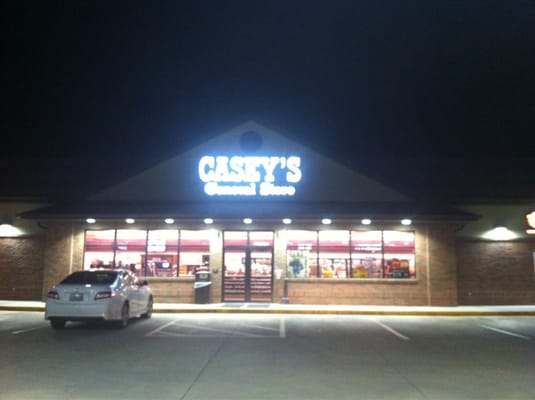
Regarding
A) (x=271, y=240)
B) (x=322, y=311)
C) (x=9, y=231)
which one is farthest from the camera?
(x=9, y=231)

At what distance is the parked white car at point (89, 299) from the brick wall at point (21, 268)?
908 cm

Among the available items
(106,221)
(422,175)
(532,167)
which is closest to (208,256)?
(106,221)

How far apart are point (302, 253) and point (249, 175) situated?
3718mm

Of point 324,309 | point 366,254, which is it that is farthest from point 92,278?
point 366,254

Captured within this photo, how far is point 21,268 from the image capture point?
22.6 m

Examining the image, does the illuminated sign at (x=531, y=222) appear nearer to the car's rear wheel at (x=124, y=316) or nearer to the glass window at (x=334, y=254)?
the glass window at (x=334, y=254)

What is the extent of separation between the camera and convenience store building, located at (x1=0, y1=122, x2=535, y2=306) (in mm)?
21453

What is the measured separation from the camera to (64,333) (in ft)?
44.1

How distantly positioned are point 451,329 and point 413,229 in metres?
6.99

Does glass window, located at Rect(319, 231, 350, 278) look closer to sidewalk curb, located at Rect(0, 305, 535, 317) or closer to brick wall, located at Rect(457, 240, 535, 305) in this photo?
sidewalk curb, located at Rect(0, 305, 535, 317)

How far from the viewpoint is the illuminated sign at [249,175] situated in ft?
72.0

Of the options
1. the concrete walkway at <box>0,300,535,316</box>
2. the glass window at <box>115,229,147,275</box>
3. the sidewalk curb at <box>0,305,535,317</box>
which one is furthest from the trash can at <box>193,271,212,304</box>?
the glass window at <box>115,229,147,275</box>

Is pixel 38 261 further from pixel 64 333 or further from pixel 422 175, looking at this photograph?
pixel 422 175

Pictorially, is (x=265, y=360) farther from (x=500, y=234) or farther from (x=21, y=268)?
(x=21, y=268)
